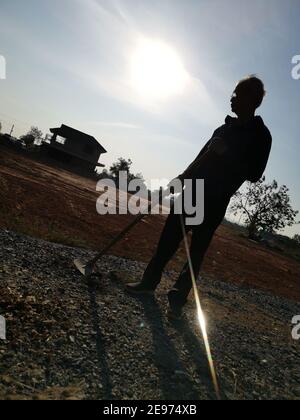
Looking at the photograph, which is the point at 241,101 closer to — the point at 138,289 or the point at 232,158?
the point at 232,158

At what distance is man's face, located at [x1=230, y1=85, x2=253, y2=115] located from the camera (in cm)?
340

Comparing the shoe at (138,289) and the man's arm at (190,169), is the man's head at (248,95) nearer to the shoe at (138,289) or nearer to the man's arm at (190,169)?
the man's arm at (190,169)

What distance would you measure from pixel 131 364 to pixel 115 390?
0.34 m

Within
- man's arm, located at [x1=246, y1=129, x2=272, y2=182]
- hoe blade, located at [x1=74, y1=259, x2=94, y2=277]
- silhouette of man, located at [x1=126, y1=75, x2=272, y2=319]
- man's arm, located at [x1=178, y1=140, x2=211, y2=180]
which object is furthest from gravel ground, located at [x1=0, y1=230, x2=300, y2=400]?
man's arm, located at [x1=246, y1=129, x2=272, y2=182]

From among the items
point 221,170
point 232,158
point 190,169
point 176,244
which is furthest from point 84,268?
point 232,158

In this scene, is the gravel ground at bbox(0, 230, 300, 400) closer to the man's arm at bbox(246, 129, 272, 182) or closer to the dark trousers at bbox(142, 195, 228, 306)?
the dark trousers at bbox(142, 195, 228, 306)

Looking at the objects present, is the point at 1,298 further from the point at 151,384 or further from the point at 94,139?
the point at 94,139

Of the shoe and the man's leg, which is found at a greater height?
the man's leg

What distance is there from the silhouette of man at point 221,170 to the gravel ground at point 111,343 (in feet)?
1.07

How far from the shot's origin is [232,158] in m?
3.46

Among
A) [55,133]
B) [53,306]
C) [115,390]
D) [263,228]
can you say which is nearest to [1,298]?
[53,306]

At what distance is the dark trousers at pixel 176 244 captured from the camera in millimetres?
3471

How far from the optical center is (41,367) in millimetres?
1983

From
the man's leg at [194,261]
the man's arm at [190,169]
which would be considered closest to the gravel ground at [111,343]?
the man's leg at [194,261]
